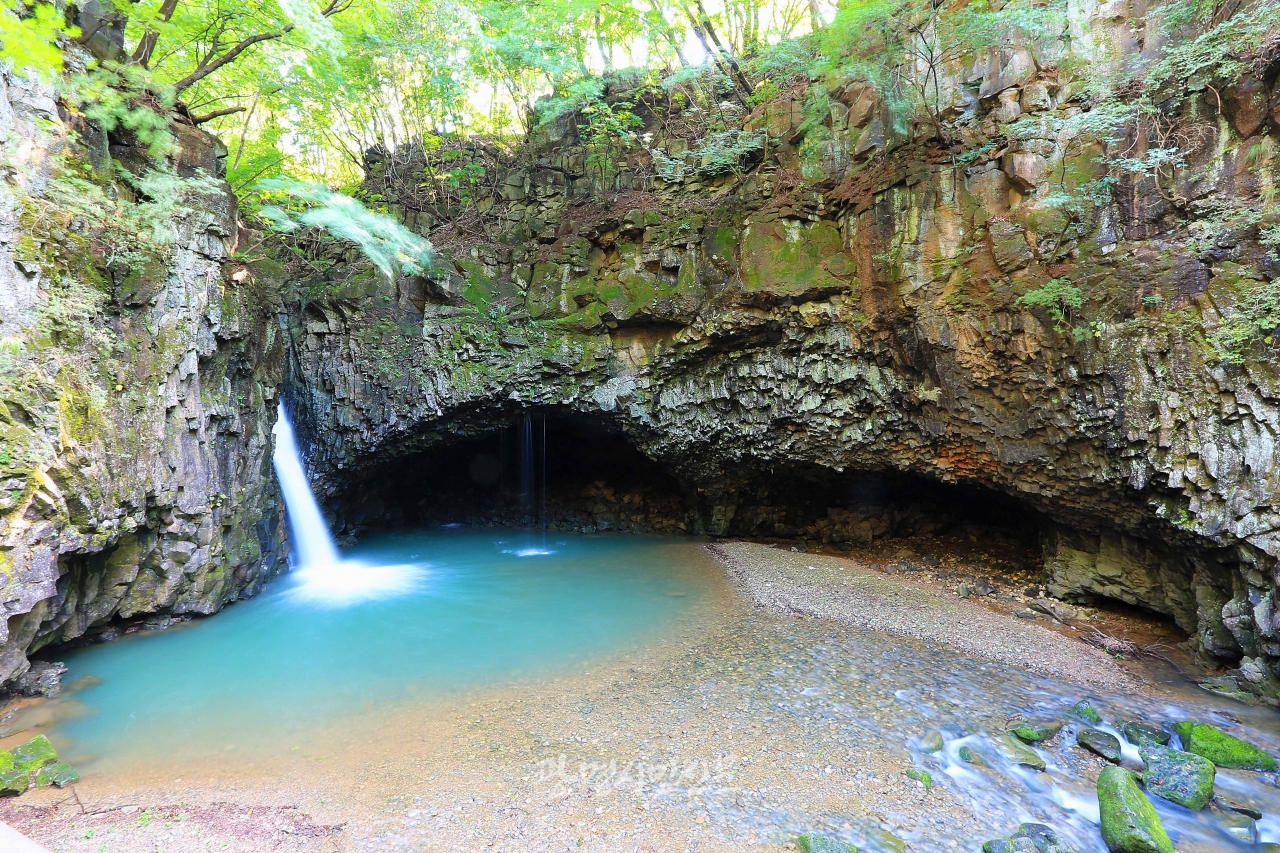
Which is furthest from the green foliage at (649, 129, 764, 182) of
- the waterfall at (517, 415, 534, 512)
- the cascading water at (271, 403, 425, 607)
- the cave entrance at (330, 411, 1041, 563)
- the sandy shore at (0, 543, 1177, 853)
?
the cascading water at (271, 403, 425, 607)

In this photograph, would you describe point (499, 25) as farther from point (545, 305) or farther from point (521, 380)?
point (521, 380)

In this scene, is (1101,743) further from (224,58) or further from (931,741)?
(224,58)

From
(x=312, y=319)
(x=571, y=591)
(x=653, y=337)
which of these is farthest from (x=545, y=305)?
(x=571, y=591)

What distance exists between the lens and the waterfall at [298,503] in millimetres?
11102

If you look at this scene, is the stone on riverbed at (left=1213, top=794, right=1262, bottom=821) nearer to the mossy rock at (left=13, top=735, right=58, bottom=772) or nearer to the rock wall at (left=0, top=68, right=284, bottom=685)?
the mossy rock at (left=13, top=735, right=58, bottom=772)

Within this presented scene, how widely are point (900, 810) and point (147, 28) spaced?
475 inches

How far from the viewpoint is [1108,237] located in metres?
7.09

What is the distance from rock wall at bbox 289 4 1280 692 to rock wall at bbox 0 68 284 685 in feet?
10.6

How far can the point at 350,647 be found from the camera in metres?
7.23

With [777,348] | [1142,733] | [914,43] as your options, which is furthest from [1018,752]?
[914,43]

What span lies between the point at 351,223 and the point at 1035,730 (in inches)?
459

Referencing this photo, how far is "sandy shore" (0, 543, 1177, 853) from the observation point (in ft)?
13.0

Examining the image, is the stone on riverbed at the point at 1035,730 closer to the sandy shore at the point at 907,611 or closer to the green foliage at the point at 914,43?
the sandy shore at the point at 907,611

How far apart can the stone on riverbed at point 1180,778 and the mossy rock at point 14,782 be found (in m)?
8.74
